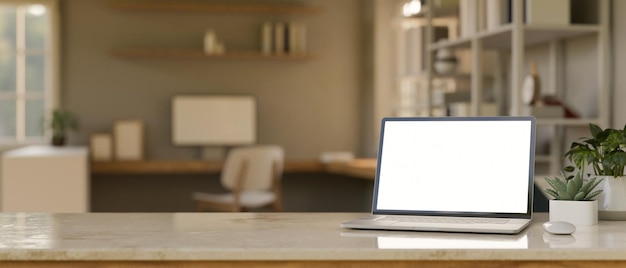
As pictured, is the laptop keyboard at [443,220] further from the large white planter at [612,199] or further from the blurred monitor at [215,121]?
the blurred monitor at [215,121]

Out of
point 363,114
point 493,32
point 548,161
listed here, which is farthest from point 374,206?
point 363,114

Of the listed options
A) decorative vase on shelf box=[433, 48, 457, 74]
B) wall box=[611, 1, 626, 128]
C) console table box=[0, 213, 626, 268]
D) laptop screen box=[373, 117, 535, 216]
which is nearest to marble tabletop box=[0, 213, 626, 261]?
console table box=[0, 213, 626, 268]

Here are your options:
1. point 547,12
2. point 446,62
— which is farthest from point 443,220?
point 446,62

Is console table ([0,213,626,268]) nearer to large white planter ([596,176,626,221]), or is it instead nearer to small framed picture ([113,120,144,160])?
Result: large white planter ([596,176,626,221])

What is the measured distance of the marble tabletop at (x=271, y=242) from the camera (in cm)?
153

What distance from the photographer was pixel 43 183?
498 centimetres

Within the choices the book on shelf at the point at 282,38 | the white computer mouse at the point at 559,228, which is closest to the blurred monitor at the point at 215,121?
the book on shelf at the point at 282,38

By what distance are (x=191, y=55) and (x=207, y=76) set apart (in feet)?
0.75

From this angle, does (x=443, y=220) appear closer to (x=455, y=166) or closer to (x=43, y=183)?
(x=455, y=166)

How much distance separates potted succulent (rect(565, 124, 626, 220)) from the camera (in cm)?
201

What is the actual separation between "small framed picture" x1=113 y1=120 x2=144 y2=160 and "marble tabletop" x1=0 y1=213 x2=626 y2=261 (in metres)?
4.57

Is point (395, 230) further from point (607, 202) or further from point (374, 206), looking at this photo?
point (607, 202)

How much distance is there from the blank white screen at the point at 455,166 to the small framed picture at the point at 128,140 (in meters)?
4.69

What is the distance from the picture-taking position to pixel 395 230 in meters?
1.79
